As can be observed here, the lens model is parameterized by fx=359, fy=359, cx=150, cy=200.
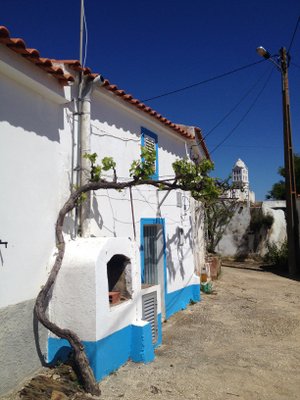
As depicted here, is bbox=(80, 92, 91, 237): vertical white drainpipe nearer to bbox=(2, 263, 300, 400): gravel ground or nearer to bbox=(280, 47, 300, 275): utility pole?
bbox=(2, 263, 300, 400): gravel ground

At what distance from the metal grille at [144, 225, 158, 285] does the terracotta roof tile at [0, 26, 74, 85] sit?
14.3 ft

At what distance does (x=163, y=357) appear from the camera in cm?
599

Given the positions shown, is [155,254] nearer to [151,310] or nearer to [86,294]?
[151,310]

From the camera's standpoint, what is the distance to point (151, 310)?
6797mm

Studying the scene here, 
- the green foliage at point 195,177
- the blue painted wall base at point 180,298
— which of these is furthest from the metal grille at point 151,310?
the green foliage at point 195,177

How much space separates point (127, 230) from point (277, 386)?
386 centimetres

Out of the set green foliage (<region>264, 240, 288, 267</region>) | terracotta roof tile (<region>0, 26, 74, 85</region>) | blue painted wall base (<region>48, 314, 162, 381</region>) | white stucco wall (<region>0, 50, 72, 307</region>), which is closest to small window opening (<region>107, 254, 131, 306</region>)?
blue painted wall base (<region>48, 314, 162, 381</region>)

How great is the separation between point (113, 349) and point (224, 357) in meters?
2.01

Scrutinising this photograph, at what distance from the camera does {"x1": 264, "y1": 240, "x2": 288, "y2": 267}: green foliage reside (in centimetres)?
1683

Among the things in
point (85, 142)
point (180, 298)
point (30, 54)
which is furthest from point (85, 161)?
point (180, 298)

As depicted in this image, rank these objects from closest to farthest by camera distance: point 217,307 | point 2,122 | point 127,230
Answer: point 2,122 → point 127,230 → point 217,307

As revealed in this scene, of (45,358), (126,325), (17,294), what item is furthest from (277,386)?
(17,294)

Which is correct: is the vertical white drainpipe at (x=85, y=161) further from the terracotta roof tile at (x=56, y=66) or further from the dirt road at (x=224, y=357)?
the dirt road at (x=224, y=357)

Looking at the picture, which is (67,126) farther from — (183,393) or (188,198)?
(188,198)
